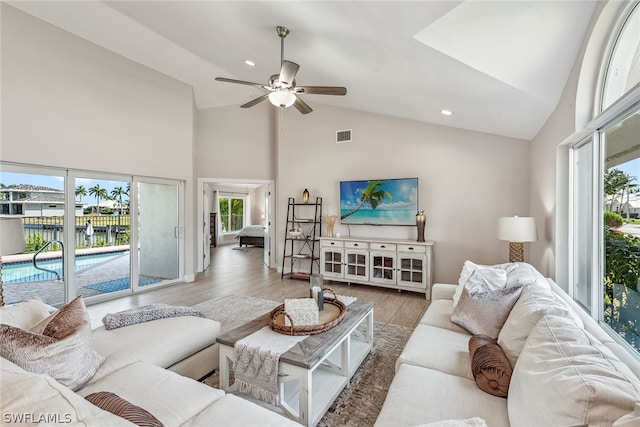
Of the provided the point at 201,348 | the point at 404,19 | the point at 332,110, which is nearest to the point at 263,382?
the point at 201,348

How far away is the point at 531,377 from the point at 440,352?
0.76 metres

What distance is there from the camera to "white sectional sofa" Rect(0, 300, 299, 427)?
2.45ft

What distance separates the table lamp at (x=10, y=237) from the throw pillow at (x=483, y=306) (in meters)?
3.35

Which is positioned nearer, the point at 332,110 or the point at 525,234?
the point at 525,234

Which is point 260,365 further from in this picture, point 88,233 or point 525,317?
point 88,233

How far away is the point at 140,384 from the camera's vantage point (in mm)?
1552

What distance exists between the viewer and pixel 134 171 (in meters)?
4.64

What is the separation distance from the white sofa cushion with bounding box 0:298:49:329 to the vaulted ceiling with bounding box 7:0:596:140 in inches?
114

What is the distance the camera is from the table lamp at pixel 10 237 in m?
2.02

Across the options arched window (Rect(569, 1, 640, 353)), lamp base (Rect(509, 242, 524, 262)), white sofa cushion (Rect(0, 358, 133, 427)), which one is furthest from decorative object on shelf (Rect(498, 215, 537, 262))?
white sofa cushion (Rect(0, 358, 133, 427))

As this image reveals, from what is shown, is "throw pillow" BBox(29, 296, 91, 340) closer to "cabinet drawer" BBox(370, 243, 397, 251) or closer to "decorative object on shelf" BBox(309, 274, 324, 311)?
"decorative object on shelf" BBox(309, 274, 324, 311)

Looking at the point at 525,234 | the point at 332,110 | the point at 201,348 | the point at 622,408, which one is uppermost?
Result: the point at 332,110

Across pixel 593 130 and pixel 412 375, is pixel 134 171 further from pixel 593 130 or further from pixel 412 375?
pixel 593 130

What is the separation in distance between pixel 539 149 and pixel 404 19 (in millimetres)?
2597
